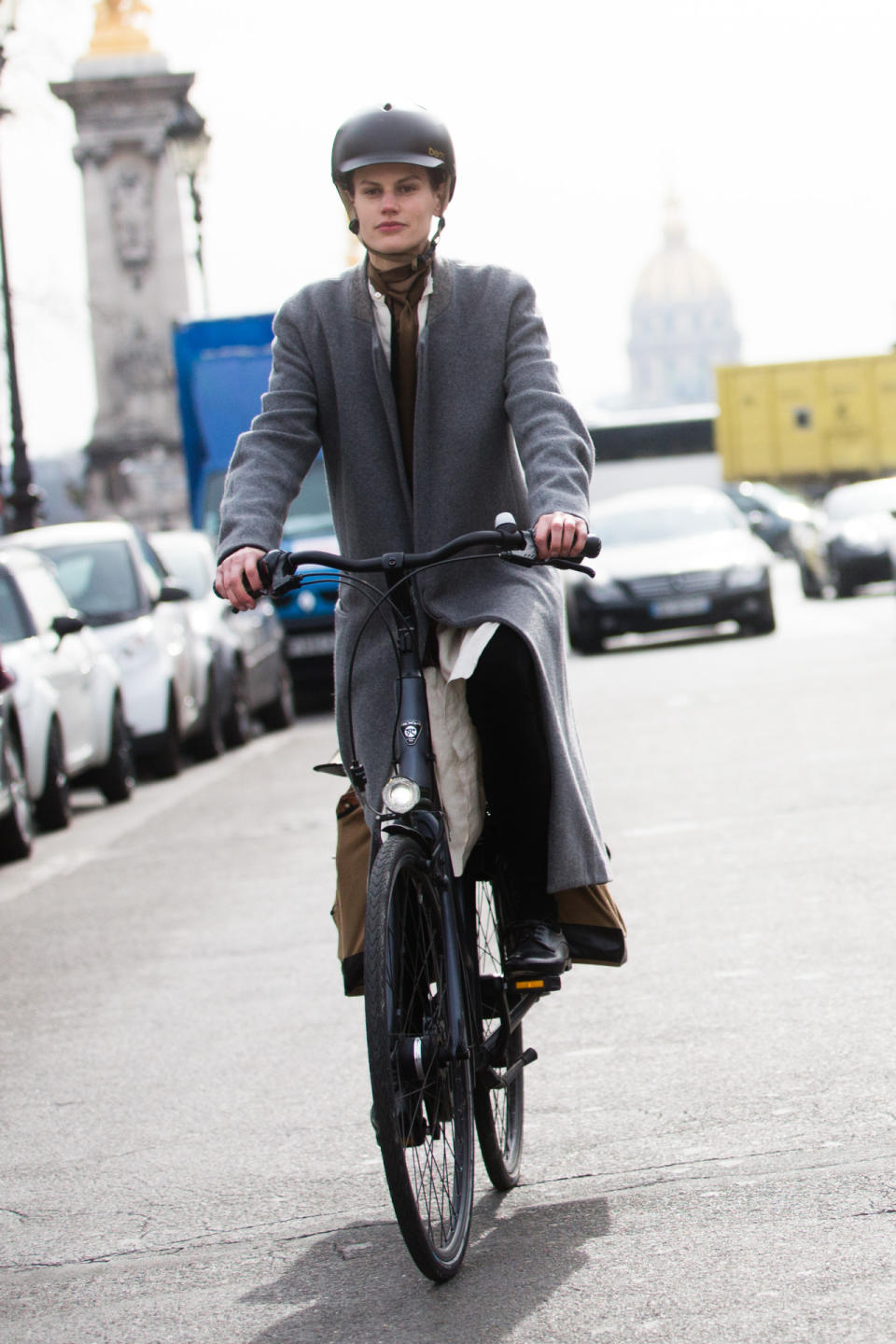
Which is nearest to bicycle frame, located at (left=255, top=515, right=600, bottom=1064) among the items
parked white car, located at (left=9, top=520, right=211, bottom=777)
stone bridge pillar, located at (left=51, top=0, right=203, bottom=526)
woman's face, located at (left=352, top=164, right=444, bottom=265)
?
woman's face, located at (left=352, top=164, right=444, bottom=265)

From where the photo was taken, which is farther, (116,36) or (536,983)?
(116,36)

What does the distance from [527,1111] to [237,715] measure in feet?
42.4

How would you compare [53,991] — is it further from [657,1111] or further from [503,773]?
[503,773]

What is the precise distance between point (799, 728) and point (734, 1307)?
33.4 feet

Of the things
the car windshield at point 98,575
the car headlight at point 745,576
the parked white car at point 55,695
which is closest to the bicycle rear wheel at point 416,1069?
the parked white car at point 55,695

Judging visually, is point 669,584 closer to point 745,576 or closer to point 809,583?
point 745,576

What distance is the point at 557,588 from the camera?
4.68 m

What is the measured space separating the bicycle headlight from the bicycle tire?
0.40m

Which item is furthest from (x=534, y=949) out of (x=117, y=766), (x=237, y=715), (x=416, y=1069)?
(x=237, y=715)

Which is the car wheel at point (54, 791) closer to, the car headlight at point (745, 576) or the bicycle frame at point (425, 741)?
the bicycle frame at point (425, 741)

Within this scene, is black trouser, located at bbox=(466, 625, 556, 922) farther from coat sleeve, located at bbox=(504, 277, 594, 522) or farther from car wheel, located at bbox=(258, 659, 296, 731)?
car wheel, located at bbox=(258, 659, 296, 731)

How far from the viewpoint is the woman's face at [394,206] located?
4.58 m

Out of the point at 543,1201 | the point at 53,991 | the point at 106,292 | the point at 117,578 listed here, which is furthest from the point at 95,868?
the point at 106,292

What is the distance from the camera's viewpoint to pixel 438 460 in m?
4.61
